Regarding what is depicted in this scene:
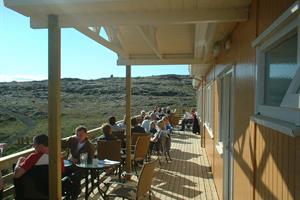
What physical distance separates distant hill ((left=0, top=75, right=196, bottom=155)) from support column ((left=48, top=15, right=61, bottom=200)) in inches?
701

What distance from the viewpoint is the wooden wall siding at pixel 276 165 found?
1.60m

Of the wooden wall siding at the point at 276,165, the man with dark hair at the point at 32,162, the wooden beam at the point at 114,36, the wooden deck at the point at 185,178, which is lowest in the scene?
the wooden deck at the point at 185,178

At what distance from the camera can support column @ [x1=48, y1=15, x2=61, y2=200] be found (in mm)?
2975

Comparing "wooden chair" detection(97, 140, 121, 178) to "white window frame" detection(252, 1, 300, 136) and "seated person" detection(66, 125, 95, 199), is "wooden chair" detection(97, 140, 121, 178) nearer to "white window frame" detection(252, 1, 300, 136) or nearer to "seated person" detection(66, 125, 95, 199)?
"seated person" detection(66, 125, 95, 199)

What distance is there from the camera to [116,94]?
44906 millimetres

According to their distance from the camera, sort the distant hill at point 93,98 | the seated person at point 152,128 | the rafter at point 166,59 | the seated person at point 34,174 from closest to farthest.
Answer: the seated person at point 34,174 → the rafter at point 166,59 → the seated person at point 152,128 → the distant hill at point 93,98

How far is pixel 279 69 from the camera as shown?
199cm

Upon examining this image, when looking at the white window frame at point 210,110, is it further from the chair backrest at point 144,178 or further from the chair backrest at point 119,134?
the chair backrest at point 144,178

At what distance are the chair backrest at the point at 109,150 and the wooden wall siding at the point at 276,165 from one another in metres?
3.58

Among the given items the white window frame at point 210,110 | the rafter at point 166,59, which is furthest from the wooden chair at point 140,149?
the rafter at point 166,59

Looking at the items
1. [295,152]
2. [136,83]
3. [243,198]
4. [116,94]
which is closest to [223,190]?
[243,198]

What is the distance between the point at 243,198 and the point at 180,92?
42.9 m

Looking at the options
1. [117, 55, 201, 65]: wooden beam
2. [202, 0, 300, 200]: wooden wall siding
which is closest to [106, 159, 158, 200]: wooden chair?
[202, 0, 300, 200]: wooden wall siding

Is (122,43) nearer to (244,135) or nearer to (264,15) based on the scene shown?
(244,135)
